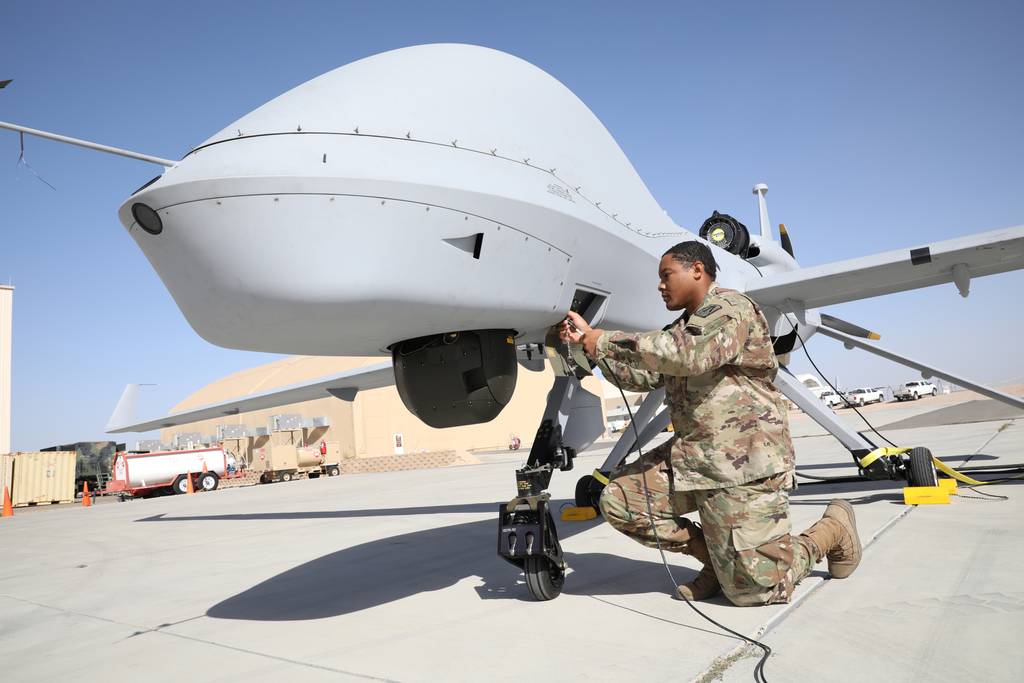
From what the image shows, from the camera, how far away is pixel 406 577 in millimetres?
4188

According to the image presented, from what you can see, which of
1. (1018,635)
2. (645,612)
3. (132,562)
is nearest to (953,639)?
(1018,635)

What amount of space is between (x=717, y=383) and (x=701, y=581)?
0.99 meters

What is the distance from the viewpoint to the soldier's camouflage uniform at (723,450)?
2.73 metres

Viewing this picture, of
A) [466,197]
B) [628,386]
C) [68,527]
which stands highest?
[466,197]

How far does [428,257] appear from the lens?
2646mm

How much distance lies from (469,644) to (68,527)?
11.4m

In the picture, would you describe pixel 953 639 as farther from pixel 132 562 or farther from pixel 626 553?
pixel 132 562

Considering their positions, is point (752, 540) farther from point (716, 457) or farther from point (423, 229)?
point (423, 229)

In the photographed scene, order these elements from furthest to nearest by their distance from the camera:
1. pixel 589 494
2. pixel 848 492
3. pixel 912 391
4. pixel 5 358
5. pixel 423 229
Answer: pixel 912 391 → pixel 5 358 → pixel 848 492 → pixel 589 494 → pixel 423 229

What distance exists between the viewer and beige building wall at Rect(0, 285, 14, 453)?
82.0 ft

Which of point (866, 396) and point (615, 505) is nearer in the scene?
point (615, 505)

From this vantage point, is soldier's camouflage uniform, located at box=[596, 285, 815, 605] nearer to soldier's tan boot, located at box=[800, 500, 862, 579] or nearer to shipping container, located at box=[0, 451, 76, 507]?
soldier's tan boot, located at box=[800, 500, 862, 579]

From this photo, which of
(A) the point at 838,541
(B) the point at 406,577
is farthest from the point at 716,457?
(B) the point at 406,577

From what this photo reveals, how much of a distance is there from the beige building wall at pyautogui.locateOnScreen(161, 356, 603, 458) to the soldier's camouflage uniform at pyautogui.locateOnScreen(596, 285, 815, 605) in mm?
26326
